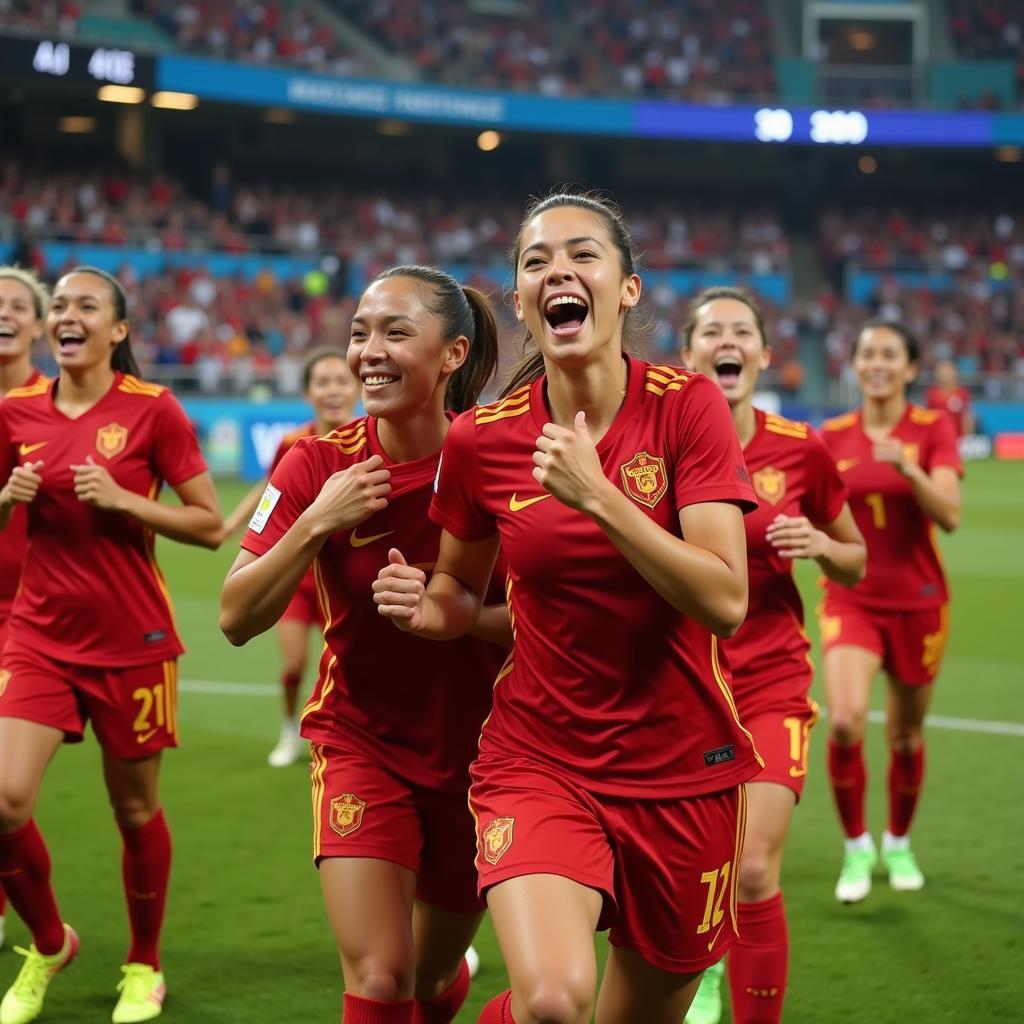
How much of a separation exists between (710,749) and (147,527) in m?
2.33

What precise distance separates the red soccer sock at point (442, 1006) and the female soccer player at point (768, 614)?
0.81 metres

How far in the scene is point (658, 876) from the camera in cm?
331

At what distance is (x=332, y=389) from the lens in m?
7.73

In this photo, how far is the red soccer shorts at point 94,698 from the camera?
15.6ft

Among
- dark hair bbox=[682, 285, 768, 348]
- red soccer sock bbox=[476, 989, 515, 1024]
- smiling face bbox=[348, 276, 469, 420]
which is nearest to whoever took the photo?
red soccer sock bbox=[476, 989, 515, 1024]

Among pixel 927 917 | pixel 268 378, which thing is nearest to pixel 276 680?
pixel 927 917

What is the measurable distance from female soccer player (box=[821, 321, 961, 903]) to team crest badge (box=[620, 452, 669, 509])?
9.77 ft

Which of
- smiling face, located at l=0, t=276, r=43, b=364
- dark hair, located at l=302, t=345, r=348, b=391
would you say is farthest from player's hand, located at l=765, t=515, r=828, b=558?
dark hair, located at l=302, t=345, r=348, b=391

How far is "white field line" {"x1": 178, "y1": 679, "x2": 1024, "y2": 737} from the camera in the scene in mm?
9252

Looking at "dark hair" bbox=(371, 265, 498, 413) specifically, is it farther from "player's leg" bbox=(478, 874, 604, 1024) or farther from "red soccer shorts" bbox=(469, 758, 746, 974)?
"player's leg" bbox=(478, 874, 604, 1024)

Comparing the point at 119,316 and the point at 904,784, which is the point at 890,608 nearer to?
→ the point at 904,784

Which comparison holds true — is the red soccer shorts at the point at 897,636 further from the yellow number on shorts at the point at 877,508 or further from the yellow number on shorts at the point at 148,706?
the yellow number on shorts at the point at 148,706

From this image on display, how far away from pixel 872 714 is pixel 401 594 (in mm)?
7026

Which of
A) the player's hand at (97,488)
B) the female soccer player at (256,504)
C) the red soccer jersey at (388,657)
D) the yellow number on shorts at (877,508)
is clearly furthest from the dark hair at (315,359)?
the red soccer jersey at (388,657)
